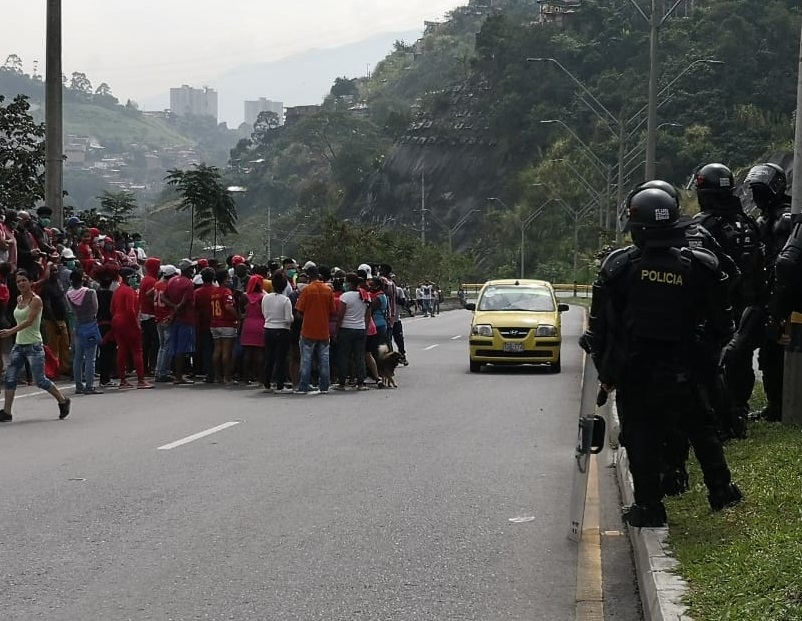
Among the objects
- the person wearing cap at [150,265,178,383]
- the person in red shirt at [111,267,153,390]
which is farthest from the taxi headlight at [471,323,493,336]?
the person in red shirt at [111,267,153,390]

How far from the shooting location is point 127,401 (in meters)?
17.8

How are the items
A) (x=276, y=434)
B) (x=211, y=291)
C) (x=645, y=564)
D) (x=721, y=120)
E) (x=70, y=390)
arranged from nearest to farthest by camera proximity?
(x=645, y=564) < (x=276, y=434) < (x=70, y=390) < (x=211, y=291) < (x=721, y=120)

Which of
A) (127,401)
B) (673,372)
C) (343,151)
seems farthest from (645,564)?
(343,151)

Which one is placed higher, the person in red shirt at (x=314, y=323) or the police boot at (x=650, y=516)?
the person in red shirt at (x=314, y=323)

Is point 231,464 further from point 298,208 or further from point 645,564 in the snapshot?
point 298,208

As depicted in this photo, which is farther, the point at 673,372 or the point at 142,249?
the point at 142,249

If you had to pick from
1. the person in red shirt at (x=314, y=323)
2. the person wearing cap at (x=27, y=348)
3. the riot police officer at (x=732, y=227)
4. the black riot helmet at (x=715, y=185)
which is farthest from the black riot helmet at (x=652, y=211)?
the person in red shirt at (x=314, y=323)

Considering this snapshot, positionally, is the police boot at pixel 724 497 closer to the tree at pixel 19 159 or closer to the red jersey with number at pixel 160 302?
the red jersey with number at pixel 160 302

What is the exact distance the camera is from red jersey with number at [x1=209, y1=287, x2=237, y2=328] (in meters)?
20.2

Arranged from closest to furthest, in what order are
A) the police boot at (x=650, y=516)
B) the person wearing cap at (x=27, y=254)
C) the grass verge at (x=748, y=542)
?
the grass verge at (x=748, y=542) < the police boot at (x=650, y=516) < the person wearing cap at (x=27, y=254)

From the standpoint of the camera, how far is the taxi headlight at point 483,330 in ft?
76.6

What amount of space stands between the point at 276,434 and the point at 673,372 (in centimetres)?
706

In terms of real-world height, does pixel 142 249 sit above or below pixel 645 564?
above

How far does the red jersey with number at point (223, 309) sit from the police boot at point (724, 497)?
12.9 metres
